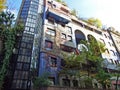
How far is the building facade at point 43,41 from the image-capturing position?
2111cm

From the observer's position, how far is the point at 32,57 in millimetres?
22844

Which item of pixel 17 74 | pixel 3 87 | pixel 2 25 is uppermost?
pixel 2 25

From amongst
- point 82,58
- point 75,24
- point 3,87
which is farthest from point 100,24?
point 3,87

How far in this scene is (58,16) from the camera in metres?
27.8

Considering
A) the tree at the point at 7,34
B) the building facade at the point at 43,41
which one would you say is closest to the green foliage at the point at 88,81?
the building facade at the point at 43,41

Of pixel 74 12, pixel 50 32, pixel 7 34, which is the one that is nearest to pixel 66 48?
pixel 50 32

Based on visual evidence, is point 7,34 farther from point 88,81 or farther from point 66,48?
point 88,81

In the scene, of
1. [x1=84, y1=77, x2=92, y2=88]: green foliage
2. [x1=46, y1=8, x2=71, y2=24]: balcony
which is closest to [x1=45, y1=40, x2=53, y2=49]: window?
[x1=46, y1=8, x2=71, y2=24]: balcony

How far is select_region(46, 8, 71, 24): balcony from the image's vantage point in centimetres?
2705

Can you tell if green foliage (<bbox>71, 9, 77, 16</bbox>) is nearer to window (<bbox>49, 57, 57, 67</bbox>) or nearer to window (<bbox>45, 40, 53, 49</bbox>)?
window (<bbox>45, 40, 53, 49</bbox>)

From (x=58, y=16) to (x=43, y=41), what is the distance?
671 cm

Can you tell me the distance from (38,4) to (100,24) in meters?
18.1

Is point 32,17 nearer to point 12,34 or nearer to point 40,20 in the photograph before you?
point 40,20

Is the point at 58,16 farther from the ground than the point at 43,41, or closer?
farther from the ground
